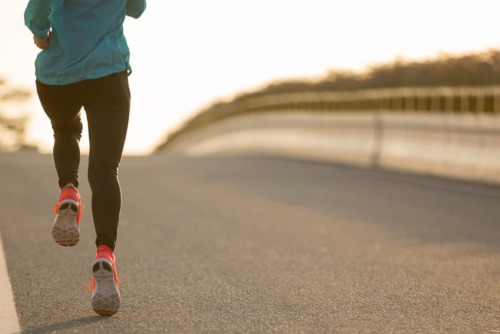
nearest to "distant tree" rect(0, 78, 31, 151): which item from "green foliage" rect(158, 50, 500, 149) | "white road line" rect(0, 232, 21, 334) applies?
"green foliage" rect(158, 50, 500, 149)

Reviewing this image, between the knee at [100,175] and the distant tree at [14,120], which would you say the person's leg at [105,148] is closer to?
the knee at [100,175]

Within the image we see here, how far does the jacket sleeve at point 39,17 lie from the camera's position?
18.9 ft

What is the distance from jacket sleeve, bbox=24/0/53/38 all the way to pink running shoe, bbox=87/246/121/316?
1.13m

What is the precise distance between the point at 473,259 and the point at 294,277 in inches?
67.2

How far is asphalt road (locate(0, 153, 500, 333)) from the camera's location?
582 cm

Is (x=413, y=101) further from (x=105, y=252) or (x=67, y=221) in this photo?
(x=105, y=252)

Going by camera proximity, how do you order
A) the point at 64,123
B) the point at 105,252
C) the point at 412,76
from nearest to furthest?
1. the point at 105,252
2. the point at 64,123
3. the point at 412,76

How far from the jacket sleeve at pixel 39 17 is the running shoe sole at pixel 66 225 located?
936mm

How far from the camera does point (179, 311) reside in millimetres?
5969

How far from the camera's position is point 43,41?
584 centimetres

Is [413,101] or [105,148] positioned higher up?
[105,148]

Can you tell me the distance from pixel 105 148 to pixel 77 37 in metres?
0.57

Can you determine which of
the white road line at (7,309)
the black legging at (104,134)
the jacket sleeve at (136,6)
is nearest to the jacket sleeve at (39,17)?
the black legging at (104,134)

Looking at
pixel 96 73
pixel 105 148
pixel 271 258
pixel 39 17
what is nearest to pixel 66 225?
pixel 105 148
